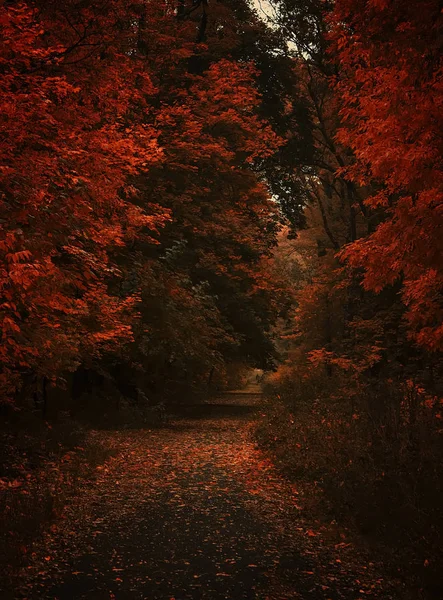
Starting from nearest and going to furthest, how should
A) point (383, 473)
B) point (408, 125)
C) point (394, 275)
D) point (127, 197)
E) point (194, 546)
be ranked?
point (194, 546) → point (383, 473) → point (408, 125) → point (394, 275) → point (127, 197)

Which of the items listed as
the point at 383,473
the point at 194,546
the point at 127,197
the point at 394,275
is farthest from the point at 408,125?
the point at 127,197

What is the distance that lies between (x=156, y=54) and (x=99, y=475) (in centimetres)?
1438

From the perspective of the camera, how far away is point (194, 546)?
6.65m

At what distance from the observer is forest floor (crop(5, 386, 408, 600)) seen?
5395mm

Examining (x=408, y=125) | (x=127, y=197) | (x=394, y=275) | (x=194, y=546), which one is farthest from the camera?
(x=127, y=197)

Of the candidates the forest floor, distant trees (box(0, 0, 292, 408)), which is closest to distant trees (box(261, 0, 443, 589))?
the forest floor

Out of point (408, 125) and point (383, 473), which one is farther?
point (408, 125)

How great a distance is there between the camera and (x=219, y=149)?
63.5 ft

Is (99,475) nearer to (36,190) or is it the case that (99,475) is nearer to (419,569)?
(36,190)

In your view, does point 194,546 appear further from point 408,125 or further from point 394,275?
point 408,125

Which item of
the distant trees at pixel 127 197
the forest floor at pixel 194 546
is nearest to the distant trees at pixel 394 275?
the forest floor at pixel 194 546

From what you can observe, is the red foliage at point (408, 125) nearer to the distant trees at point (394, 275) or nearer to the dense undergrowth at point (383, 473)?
the distant trees at point (394, 275)

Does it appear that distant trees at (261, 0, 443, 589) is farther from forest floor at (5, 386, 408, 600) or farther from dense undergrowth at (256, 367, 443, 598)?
forest floor at (5, 386, 408, 600)

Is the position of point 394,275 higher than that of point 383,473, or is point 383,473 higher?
point 394,275
